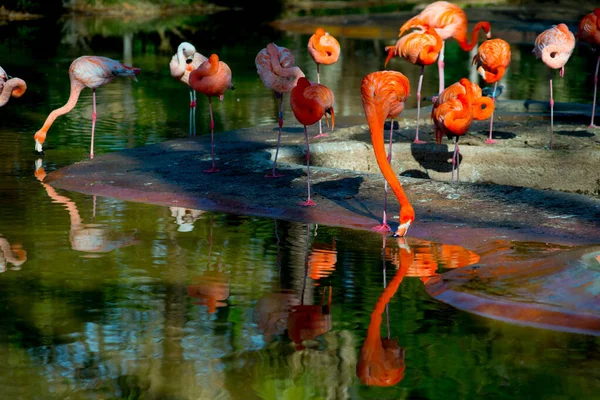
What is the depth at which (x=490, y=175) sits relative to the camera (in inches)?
353

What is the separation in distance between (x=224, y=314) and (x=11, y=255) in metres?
1.69

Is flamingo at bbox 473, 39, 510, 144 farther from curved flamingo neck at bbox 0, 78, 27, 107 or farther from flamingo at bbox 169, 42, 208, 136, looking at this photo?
curved flamingo neck at bbox 0, 78, 27, 107

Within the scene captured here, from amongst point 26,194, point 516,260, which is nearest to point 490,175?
point 516,260

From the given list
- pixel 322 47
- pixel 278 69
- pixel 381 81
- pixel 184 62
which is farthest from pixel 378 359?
pixel 184 62

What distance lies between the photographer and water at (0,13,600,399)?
13.7 ft

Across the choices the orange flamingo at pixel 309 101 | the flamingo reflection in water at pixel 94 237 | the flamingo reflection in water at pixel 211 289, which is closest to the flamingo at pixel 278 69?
the orange flamingo at pixel 309 101

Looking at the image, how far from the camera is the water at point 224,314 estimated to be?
13.7 feet

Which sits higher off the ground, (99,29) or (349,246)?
(99,29)

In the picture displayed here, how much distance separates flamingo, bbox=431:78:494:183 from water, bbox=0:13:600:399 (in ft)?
4.91

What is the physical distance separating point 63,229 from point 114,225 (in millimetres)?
327

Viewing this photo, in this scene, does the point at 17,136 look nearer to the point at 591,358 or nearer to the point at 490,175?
the point at 490,175

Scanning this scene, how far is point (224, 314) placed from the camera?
196 inches

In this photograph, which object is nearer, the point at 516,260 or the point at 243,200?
the point at 516,260

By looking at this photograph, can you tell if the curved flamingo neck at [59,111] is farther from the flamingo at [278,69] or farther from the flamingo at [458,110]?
the flamingo at [458,110]
